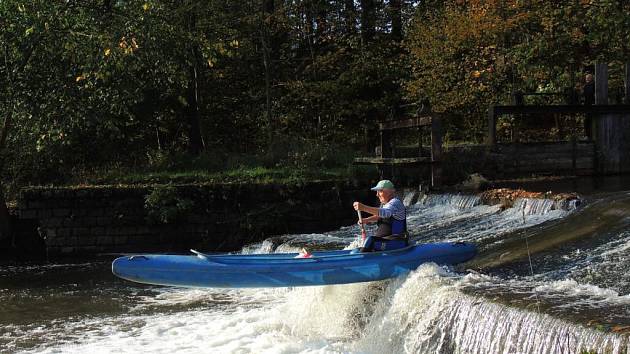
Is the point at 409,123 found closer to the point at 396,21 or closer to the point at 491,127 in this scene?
the point at 491,127

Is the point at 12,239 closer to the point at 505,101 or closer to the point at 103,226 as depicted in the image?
the point at 103,226

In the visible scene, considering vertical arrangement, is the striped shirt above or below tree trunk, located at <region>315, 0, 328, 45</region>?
below

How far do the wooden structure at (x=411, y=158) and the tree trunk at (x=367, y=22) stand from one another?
737cm

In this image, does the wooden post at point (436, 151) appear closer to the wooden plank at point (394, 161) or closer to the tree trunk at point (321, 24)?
the wooden plank at point (394, 161)

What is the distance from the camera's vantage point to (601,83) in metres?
16.4

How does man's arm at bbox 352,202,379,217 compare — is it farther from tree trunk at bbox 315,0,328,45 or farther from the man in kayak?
tree trunk at bbox 315,0,328,45

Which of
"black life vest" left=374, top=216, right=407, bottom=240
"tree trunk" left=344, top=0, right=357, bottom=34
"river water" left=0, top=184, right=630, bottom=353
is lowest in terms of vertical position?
"river water" left=0, top=184, right=630, bottom=353

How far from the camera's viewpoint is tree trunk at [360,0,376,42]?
75.8 ft

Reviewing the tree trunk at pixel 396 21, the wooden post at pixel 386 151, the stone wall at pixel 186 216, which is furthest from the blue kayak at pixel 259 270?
the tree trunk at pixel 396 21

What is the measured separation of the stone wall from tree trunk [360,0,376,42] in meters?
9.92

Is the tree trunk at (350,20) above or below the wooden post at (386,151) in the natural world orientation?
above

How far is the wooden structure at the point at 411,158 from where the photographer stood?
14258mm

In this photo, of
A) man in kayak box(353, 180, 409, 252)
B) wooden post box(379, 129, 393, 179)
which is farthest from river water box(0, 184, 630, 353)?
wooden post box(379, 129, 393, 179)

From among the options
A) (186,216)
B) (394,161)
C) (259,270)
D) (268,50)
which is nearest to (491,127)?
(394,161)
